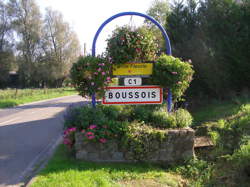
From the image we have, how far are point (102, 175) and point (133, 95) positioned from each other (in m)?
2.19

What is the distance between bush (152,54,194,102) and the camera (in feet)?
19.2

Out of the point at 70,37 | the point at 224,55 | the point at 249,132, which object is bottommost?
the point at 249,132

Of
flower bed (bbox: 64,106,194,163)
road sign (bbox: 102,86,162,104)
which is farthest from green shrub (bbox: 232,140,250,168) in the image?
road sign (bbox: 102,86,162,104)

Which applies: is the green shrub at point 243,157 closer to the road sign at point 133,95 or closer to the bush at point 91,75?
the road sign at point 133,95

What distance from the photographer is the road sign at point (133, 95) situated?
5.94 meters

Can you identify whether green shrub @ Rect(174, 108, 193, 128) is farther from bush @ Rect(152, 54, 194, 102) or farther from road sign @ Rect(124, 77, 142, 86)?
road sign @ Rect(124, 77, 142, 86)

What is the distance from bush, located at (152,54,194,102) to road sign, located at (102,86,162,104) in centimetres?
25

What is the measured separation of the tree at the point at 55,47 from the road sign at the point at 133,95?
125 ft

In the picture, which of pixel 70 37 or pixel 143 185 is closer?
pixel 143 185

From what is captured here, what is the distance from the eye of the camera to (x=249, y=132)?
546cm

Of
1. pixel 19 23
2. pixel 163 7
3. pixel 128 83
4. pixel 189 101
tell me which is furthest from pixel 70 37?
pixel 128 83

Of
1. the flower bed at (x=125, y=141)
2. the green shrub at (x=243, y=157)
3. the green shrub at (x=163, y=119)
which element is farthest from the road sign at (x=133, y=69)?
the green shrub at (x=243, y=157)

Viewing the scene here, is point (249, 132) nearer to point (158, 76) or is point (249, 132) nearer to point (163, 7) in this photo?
point (158, 76)

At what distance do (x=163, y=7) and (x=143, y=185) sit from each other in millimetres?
27021
